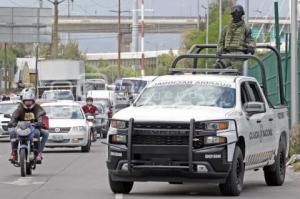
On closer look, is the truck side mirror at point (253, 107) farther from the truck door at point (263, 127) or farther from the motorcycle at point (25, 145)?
the motorcycle at point (25, 145)

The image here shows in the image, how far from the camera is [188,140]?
1574cm

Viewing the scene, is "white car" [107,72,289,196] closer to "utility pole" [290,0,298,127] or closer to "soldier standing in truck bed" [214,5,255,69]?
"soldier standing in truck bed" [214,5,255,69]

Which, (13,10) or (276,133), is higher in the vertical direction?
(13,10)

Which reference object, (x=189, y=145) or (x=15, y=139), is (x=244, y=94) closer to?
(x=189, y=145)

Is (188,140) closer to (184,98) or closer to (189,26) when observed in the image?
(184,98)

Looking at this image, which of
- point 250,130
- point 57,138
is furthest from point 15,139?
→ point 57,138

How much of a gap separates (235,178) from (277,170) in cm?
287

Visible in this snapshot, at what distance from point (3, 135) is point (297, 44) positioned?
16.6 m

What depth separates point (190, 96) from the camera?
1714 cm

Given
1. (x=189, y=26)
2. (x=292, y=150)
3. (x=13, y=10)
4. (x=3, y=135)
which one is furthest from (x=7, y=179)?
(x=189, y=26)

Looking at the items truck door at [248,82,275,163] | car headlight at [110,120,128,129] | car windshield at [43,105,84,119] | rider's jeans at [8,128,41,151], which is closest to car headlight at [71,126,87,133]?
car windshield at [43,105,84,119]

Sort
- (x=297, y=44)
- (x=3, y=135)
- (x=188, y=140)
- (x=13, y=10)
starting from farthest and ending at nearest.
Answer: (x=13, y=10)
(x=3, y=135)
(x=297, y=44)
(x=188, y=140)

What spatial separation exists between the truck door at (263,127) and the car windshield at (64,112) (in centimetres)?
1521

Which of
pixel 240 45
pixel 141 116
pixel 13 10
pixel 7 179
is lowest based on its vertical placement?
pixel 7 179
